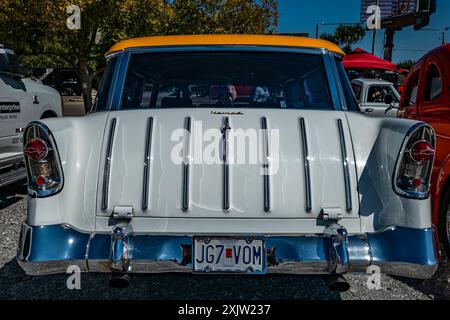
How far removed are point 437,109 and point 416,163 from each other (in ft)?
5.85

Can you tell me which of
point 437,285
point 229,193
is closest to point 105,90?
point 229,193

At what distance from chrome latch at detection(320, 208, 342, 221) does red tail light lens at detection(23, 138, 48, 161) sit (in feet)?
5.08

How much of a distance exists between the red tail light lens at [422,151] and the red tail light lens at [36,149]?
2.00 metres

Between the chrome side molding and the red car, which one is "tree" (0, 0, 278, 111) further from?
the chrome side molding

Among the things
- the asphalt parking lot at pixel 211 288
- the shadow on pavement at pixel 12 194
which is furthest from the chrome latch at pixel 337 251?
the shadow on pavement at pixel 12 194

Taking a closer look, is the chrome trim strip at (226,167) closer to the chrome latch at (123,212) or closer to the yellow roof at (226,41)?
the chrome latch at (123,212)

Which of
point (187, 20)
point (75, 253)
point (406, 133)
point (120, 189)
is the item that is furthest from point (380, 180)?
point (187, 20)

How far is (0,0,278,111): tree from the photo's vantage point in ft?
33.2

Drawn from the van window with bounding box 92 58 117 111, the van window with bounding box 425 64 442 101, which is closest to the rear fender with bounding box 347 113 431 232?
the van window with bounding box 92 58 117 111

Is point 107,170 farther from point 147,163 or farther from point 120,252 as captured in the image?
point 120,252

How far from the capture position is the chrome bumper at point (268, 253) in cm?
202

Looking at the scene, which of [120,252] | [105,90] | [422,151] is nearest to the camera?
[120,252]

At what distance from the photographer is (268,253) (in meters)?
2.07
